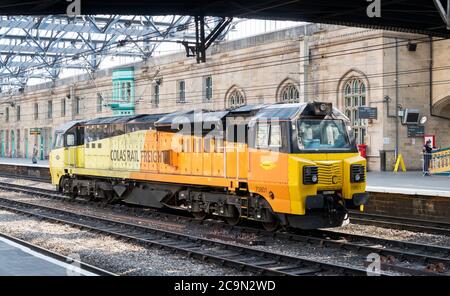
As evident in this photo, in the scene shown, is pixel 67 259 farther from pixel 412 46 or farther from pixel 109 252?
pixel 412 46

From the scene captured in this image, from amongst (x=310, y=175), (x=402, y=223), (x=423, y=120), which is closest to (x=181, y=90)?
(x=423, y=120)

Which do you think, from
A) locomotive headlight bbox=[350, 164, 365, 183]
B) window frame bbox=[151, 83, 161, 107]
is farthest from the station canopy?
locomotive headlight bbox=[350, 164, 365, 183]

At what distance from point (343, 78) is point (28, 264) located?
24.9 meters

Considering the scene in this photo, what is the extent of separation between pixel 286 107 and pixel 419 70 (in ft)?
65.3

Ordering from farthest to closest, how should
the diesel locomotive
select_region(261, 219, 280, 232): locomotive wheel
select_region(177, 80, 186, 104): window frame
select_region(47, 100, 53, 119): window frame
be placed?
select_region(47, 100, 53, 119): window frame → select_region(177, 80, 186, 104): window frame → select_region(261, 219, 280, 232): locomotive wheel → the diesel locomotive

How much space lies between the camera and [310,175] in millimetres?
13422

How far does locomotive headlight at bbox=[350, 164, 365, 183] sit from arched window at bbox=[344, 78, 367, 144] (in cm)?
1798

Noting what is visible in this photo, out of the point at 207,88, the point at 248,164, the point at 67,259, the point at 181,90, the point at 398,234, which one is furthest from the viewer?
the point at 181,90

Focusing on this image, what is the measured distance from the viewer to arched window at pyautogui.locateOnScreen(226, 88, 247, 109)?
38.6m

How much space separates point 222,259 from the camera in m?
11.5

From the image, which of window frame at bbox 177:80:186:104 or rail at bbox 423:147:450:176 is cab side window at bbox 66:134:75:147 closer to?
rail at bbox 423:147:450:176

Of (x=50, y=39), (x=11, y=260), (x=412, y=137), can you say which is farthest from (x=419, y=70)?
(x=50, y=39)
